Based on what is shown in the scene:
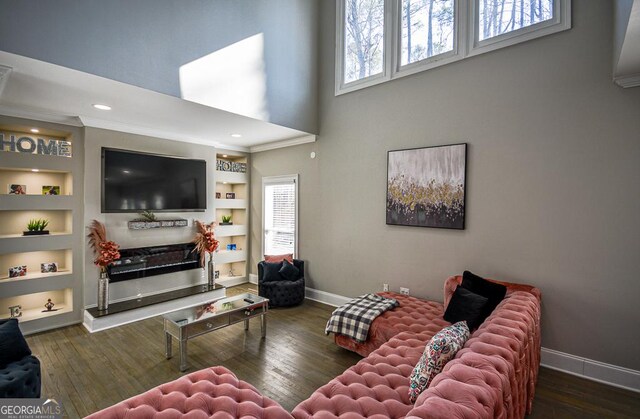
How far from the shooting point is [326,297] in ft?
16.5

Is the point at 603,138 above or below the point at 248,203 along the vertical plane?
above

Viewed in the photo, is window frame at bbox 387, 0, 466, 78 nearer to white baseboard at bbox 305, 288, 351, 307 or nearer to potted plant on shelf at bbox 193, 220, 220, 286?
white baseboard at bbox 305, 288, 351, 307

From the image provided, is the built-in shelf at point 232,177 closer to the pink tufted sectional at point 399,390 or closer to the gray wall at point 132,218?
the gray wall at point 132,218

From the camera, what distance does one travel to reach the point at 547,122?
3.10 meters

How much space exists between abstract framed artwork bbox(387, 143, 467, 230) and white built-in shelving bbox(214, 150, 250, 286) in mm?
3264

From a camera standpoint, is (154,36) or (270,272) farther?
(270,272)

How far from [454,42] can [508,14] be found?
58 cm

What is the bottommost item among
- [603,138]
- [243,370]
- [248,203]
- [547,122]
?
[243,370]

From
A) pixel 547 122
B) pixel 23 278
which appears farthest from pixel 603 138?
pixel 23 278

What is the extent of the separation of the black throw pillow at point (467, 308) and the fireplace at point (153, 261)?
4.15 m

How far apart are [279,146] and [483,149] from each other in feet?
Result: 11.5

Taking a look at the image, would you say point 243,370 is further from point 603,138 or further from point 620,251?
point 603,138

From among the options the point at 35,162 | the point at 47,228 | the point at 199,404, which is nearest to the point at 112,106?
the point at 35,162

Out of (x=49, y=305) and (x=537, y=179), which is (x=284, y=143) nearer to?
(x=537, y=179)
